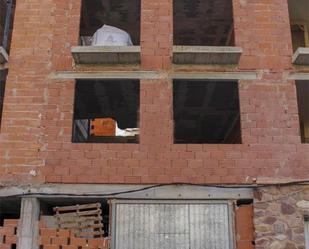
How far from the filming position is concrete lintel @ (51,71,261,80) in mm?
10836

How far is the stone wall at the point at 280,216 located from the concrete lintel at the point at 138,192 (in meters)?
0.35

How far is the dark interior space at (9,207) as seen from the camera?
Answer: 10.2m

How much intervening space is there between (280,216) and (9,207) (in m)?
5.63

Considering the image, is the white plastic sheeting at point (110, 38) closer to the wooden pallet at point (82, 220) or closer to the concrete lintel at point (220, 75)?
the concrete lintel at point (220, 75)

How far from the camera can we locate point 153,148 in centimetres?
1024

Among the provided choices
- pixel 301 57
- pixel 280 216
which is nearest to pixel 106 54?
pixel 301 57

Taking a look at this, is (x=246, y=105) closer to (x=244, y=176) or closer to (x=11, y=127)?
(x=244, y=176)

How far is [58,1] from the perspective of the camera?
11.4 metres

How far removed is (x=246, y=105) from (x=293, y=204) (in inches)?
85.5

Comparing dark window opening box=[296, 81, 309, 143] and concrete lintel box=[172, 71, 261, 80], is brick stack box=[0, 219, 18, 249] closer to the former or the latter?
concrete lintel box=[172, 71, 261, 80]

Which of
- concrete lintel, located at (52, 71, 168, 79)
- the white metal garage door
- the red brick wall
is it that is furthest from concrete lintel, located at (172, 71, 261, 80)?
the white metal garage door

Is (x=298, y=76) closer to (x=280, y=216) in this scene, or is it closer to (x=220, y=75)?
(x=220, y=75)

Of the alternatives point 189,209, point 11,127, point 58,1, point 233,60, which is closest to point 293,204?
point 189,209

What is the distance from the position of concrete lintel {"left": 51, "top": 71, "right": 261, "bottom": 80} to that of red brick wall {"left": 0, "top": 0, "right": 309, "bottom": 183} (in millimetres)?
119
